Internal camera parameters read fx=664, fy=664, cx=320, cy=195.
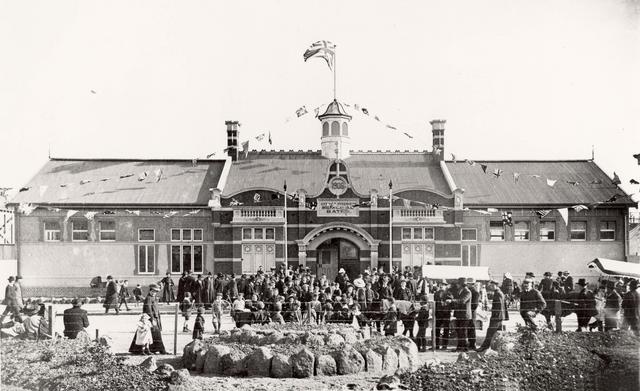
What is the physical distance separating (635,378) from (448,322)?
5467 mm

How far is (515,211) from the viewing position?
36500mm

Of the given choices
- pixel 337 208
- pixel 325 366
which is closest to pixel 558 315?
pixel 325 366

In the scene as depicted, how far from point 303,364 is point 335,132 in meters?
26.9

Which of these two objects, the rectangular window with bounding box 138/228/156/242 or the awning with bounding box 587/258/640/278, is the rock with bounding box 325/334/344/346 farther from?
the rectangular window with bounding box 138/228/156/242

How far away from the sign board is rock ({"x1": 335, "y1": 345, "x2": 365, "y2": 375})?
2103cm

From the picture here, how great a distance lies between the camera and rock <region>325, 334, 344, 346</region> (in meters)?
16.1

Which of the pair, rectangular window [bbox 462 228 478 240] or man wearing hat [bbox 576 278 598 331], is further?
rectangular window [bbox 462 228 478 240]

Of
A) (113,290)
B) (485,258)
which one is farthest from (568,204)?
(113,290)

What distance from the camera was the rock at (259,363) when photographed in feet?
48.7

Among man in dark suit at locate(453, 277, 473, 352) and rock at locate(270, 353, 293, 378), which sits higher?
man in dark suit at locate(453, 277, 473, 352)

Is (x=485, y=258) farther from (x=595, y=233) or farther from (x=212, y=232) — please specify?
(x=212, y=232)

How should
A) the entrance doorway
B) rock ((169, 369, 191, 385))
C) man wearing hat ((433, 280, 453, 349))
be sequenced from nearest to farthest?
rock ((169, 369, 191, 385)) → man wearing hat ((433, 280, 453, 349)) → the entrance doorway

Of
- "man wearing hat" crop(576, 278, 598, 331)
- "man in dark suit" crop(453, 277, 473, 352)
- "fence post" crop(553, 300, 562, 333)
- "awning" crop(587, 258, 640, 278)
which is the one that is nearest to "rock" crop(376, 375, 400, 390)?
"man in dark suit" crop(453, 277, 473, 352)

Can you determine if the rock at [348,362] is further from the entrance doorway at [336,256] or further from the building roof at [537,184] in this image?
the building roof at [537,184]
